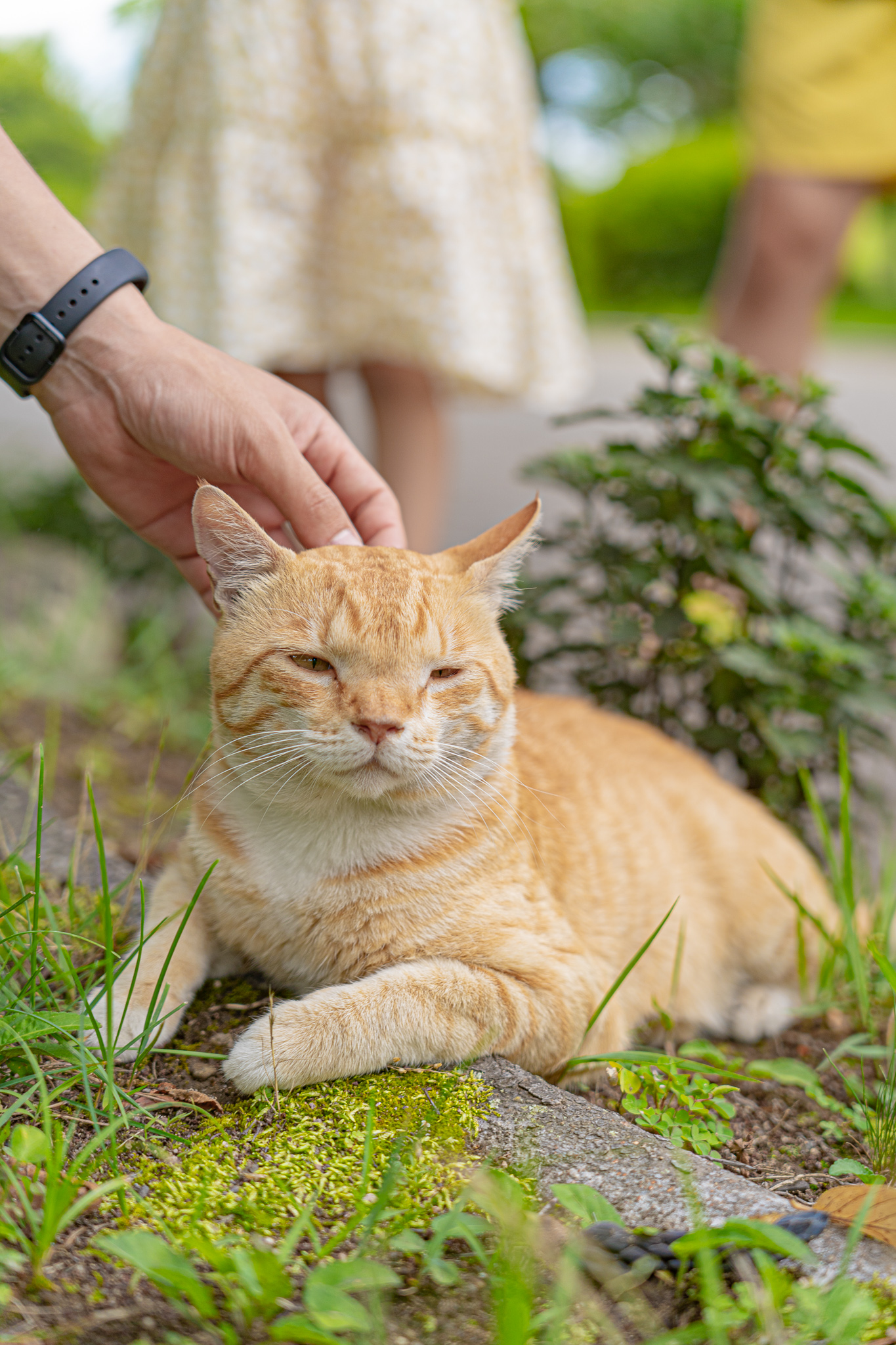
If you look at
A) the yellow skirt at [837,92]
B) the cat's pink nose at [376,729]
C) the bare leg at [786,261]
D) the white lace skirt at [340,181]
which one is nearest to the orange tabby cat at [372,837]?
the cat's pink nose at [376,729]

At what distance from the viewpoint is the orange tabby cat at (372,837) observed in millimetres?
1556

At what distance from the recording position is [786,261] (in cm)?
356

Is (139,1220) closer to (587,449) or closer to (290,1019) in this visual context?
(290,1019)

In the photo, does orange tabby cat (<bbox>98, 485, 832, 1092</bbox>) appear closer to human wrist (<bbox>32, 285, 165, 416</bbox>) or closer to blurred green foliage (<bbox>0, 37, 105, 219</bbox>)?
human wrist (<bbox>32, 285, 165, 416</bbox>)

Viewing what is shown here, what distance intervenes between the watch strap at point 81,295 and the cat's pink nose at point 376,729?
3.19 ft

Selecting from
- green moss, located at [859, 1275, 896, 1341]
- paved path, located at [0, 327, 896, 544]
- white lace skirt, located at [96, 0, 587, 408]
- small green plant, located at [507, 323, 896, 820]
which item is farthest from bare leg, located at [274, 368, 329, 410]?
green moss, located at [859, 1275, 896, 1341]

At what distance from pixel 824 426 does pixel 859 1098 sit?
5.27ft

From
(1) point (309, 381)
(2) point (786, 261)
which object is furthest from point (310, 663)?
(2) point (786, 261)

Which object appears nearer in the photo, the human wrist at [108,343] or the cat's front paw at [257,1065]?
the cat's front paw at [257,1065]

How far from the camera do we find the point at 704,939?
2305 millimetres

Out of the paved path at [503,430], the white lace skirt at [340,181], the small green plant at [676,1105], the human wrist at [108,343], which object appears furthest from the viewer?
the paved path at [503,430]

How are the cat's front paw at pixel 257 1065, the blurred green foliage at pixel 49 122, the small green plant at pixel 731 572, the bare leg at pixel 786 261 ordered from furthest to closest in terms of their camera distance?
the blurred green foliage at pixel 49 122 → the bare leg at pixel 786 261 → the small green plant at pixel 731 572 → the cat's front paw at pixel 257 1065

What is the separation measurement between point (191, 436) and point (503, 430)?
7829mm

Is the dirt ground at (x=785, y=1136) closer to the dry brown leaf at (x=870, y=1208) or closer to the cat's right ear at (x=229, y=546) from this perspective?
the dry brown leaf at (x=870, y=1208)
